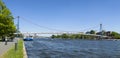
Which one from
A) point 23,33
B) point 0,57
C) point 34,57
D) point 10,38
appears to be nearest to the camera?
point 0,57

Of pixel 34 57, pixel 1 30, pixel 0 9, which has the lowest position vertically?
pixel 34 57

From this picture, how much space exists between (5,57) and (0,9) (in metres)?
14.4

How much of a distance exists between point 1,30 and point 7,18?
7.29 ft

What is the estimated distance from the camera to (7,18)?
120 feet

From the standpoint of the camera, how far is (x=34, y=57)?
27484 millimetres

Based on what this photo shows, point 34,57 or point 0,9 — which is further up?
point 0,9

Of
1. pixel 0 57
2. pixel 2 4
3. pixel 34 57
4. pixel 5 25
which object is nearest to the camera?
pixel 0 57

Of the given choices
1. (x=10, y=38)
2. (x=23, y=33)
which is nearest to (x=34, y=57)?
(x=10, y=38)

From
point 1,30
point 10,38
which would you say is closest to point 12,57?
point 1,30

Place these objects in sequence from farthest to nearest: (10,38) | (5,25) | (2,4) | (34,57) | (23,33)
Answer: (23,33) < (10,38) < (5,25) < (2,4) < (34,57)

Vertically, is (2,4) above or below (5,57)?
above

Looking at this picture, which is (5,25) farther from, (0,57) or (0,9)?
(0,57)

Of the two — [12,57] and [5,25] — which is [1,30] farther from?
[12,57]

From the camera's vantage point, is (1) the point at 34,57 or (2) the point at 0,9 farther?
(2) the point at 0,9
